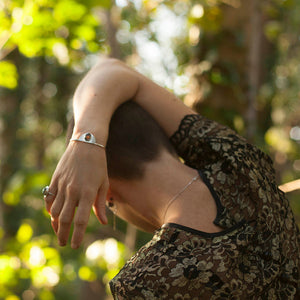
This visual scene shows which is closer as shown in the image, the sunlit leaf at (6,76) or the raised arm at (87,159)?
the raised arm at (87,159)

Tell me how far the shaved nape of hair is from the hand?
0.14 m

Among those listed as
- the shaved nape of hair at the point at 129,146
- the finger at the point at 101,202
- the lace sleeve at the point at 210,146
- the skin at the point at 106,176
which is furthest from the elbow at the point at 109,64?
the finger at the point at 101,202

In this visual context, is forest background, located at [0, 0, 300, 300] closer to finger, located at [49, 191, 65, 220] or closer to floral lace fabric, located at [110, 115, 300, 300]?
floral lace fabric, located at [110, 115, 300, 300]

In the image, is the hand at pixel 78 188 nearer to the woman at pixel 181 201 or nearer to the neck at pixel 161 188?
the woman at pixel 181 201

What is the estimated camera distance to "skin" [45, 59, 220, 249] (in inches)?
43.4

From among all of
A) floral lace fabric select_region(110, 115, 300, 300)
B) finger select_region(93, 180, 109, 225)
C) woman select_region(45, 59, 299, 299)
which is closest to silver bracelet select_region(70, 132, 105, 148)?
woman select_region(45, 59, 299, 299)

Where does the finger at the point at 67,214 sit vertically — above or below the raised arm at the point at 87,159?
below

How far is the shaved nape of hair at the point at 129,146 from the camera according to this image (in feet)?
4.19

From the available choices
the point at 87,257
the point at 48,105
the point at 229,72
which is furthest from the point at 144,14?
the point at 48,105

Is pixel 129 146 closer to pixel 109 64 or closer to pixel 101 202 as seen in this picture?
pixel 101 202

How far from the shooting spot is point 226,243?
1130 millimetres

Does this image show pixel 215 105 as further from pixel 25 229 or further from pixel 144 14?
pixel 144 14

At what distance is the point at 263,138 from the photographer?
3.54 metres

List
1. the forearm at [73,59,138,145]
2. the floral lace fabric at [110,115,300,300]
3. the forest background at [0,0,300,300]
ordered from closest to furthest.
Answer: the floral lace fabric at [110,115,300,300]
the forearm at [73,59,138,145]
the forest background at [0,0,300,300]
